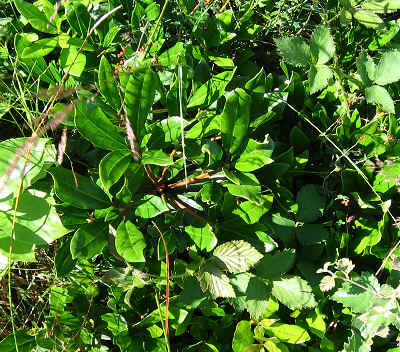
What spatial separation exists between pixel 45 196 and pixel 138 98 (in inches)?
16.1

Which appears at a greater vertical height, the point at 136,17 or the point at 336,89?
the point at 136,17

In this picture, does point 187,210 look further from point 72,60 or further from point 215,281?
point 72,60

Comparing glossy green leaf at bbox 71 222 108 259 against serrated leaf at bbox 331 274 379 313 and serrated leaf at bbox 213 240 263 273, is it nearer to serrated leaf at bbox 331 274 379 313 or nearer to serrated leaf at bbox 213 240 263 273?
serrated leaf at bbox 213 240 263 273

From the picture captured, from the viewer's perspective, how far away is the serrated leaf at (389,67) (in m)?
1.46

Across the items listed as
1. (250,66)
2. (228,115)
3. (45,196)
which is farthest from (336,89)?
(45,196)

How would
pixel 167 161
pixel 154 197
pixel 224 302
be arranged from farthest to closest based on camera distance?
pixel 224 302
pixel 154 197
pixel 167 161

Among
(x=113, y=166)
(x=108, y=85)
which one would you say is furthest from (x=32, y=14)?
(x=113, y=166)

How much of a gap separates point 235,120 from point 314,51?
1.21 ft

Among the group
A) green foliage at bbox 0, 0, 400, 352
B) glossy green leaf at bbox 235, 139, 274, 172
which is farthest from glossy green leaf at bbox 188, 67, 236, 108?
glossy green leaf at bbox 235, 139, 274, 172

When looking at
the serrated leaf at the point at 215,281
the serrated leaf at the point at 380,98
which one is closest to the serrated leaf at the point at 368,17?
the serrated leaf at the point at 380,98

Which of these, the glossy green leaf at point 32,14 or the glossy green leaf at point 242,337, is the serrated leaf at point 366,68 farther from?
the glossy green leaf at point 32,14

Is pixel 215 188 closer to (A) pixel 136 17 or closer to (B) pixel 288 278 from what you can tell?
(B) pixel 288 278

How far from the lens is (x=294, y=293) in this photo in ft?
4.50

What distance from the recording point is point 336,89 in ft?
5.31
